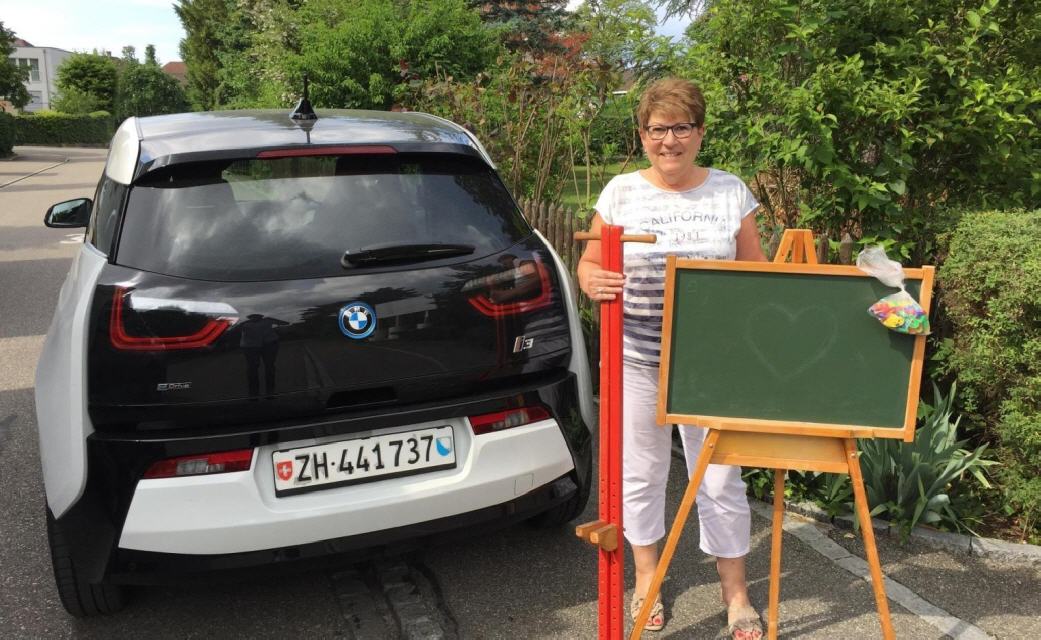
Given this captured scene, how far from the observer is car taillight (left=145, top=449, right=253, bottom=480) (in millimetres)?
2514

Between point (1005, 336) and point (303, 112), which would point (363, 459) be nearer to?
point (303, 112)

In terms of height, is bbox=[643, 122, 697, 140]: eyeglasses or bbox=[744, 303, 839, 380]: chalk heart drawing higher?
bbox=[643, 122, 697, 140]: eyeglasses

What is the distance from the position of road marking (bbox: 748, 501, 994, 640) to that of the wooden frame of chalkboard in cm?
96

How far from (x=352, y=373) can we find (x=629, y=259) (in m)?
0.93

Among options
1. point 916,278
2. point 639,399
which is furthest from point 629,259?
point 916,278

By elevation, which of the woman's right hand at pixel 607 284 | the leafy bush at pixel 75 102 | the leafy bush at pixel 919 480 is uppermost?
the leafy bush at pixel 75 102

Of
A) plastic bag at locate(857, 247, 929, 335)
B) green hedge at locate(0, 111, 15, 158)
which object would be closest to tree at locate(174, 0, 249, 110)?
green hedge at locate(0, 111, 15, 158)

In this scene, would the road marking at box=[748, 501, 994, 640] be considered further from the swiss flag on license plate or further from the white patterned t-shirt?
the swiss flag on license plate

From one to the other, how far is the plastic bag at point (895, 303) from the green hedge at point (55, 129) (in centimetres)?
5884

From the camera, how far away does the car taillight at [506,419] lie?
2828 mm

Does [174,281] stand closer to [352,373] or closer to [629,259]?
[352,373]

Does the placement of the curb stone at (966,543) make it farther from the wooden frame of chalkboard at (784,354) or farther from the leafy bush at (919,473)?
the wooden frame of chalkboard at (784,354)

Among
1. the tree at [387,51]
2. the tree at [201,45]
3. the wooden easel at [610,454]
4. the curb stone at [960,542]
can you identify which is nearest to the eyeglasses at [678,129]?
the wooden easel at [610,454]

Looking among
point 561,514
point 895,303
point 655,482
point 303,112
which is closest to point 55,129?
point 303,112
